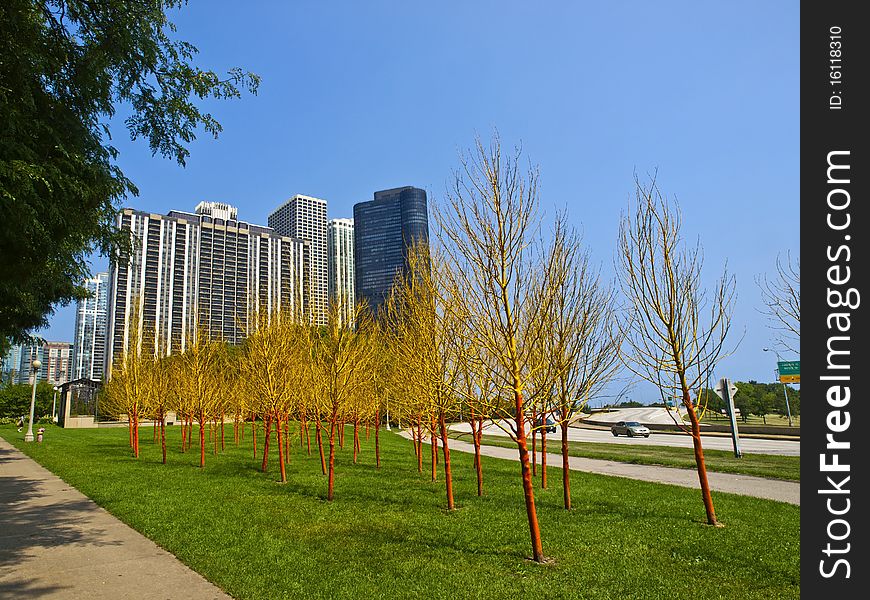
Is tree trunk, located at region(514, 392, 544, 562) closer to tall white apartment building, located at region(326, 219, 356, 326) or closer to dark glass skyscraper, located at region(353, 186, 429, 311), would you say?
dark glass skyscraper, located at region(353, 186, 429, 311)

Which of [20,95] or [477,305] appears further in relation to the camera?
[477,305]

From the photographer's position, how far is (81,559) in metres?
6.98

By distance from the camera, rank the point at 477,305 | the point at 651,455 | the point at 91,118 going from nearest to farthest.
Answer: the point at 91,118 < the point at 477,305 < the point at 651,455

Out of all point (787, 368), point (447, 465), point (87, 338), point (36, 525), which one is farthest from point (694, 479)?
point (87, 338)

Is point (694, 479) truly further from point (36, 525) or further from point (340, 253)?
point (340, 253)

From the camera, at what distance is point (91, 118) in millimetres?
6492

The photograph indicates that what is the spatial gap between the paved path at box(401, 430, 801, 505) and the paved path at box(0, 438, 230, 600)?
A: 11.3 meters

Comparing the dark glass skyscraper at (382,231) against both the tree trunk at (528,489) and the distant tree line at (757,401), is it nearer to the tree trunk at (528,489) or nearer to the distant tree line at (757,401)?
the distant tree line at (757,401)

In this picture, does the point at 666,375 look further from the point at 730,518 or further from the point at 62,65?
the point at 62,65

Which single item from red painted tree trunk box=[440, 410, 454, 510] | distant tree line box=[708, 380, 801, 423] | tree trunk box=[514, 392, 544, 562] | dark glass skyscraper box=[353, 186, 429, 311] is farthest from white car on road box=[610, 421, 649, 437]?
tree trunk box=[514, 392, 544, 562]

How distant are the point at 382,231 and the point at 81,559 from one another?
224 feet

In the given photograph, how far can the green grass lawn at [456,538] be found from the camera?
587 centimetres
